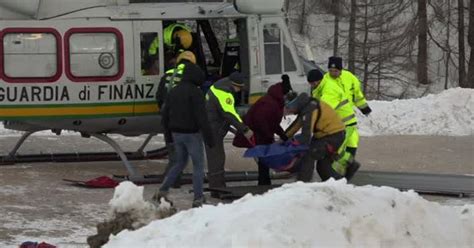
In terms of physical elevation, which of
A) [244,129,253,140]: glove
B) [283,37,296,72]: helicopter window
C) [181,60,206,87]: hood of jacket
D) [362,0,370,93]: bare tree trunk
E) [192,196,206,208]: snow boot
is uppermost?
[181,60,206,87]: hood of jacket

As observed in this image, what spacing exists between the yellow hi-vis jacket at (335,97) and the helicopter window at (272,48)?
1482mm

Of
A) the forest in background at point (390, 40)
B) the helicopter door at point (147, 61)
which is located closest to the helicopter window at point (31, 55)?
the helicopter door at point (147, 61)

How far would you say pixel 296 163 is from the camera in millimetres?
11398

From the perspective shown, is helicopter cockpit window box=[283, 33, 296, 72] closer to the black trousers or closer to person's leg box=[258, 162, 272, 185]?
person's leg box=[258, 162, 272, 185]

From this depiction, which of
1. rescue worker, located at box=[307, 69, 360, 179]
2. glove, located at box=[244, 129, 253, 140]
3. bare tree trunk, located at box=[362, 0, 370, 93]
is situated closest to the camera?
glove, located at box=[244, 129, 253, 140]

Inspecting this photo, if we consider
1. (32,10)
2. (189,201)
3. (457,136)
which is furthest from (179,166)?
(457,136)

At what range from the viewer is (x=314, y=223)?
6.44 meters

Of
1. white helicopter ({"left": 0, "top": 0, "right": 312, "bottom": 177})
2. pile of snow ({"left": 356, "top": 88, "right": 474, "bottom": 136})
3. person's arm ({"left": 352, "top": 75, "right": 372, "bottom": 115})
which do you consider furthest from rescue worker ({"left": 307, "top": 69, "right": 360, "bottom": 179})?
pile of snow ({"left": 356, "top": 88, "right": 474, "bottom": 136})

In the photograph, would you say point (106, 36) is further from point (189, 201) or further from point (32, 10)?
point (189, 201)

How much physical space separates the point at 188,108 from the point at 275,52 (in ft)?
11.1

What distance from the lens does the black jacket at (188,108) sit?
10484mm

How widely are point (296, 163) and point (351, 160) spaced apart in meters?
1.04

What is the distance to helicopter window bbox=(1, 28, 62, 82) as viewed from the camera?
12.4 m

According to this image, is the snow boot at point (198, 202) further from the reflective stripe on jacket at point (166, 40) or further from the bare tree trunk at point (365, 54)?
the bare tree trunk at point (365, 54)
